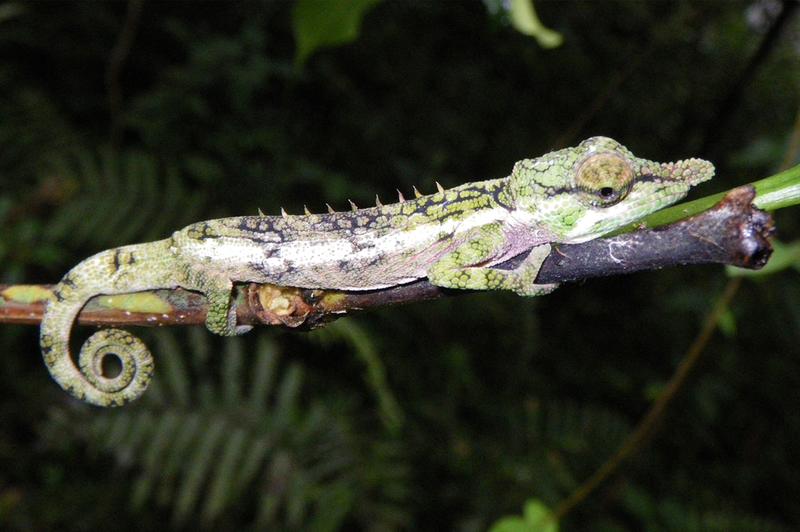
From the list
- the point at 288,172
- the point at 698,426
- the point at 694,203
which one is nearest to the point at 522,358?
the point at 698,426

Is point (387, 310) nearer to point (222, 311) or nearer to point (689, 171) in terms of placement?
point (222, 311)

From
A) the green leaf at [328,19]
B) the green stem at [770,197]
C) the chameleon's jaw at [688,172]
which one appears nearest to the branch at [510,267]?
the green stem at [770,197]

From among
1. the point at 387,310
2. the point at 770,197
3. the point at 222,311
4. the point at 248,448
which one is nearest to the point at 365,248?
the point at 222,311

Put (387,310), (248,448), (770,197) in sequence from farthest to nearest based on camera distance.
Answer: (387,310), (248,448), (770,197)

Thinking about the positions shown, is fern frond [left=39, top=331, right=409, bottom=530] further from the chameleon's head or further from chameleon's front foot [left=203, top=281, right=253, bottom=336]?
the chameleon's head

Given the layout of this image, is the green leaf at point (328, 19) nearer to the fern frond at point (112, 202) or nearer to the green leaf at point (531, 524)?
the green leaf at point (531, 524)

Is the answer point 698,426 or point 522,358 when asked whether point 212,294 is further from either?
point 698,426

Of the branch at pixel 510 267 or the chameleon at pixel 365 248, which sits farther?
the chameleon at pixel 365 248
